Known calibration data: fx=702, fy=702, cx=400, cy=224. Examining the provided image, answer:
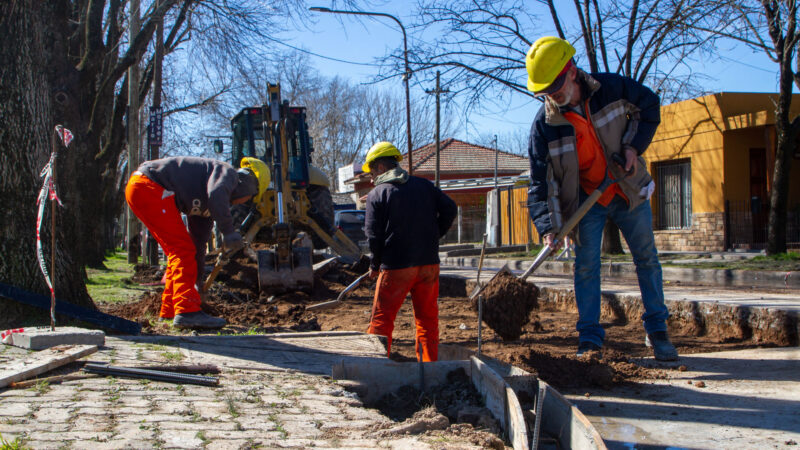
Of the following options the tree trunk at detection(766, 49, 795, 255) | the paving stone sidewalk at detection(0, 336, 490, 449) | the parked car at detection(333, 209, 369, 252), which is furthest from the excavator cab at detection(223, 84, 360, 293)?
the tree trunk at detection(766, 49, 795, 255)

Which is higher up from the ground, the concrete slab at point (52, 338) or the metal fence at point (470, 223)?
the metal fence at point (470, 223)

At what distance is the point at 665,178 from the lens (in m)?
21.4

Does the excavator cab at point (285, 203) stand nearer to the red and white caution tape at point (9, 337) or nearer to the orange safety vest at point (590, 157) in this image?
the red and white caution tape at point (9, 337)

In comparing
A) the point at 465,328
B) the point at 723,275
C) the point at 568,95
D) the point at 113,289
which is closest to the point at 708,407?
the point at 568,95

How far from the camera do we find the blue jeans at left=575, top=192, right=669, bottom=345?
15.1 feet

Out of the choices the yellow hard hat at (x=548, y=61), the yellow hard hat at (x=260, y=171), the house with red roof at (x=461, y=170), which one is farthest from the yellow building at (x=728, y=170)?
the house with red roof at (x=461, y=170)

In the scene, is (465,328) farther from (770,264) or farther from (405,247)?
(770,264)

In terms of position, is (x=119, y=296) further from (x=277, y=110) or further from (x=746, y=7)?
(x=746, y=7)

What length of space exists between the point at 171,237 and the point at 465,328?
9.71 ft

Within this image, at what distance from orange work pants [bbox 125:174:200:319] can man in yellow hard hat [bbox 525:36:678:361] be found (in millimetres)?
2668

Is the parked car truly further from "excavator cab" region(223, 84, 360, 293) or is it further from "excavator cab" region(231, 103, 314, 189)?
"excavator cab" region(231, 103, 314, 189)

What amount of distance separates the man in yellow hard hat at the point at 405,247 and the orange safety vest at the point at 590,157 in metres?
0.95

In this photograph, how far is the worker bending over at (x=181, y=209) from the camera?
5.36 meters

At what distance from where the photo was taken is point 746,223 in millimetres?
18953
